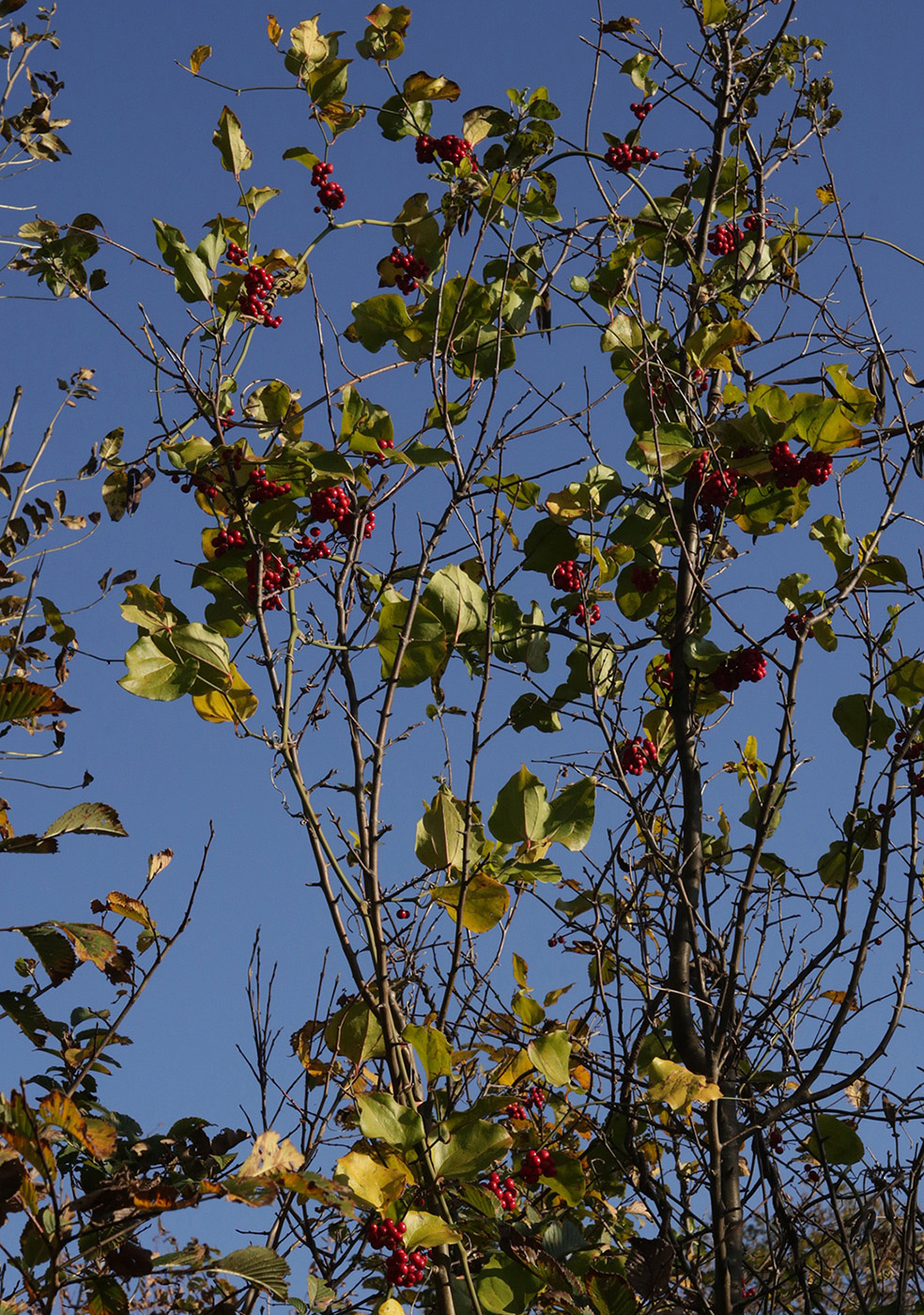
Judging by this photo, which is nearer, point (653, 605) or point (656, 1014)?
point (656, 1014)

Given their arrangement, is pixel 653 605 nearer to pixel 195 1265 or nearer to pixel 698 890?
pixel 698 890

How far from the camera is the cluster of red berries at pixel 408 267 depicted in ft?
8.09

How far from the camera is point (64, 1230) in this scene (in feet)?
4.95

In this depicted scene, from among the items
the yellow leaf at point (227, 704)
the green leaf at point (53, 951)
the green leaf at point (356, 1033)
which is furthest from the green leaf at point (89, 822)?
the green leaf at point (356, 1033)

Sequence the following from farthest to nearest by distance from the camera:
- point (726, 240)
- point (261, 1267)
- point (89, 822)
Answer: point (726, 240)
point (89, 822)
point (261, 1267)

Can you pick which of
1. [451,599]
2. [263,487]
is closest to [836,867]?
[451,599]

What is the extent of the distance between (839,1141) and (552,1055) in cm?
75

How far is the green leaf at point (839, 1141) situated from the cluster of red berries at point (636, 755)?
759mm

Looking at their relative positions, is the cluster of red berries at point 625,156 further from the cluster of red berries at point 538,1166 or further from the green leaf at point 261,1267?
the green leaf at point 261,1267

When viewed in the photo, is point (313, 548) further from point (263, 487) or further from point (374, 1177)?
point (374, 1177)

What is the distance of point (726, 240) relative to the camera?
9.57ft

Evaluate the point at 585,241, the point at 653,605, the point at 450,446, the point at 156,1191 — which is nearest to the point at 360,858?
the point at 156,1191

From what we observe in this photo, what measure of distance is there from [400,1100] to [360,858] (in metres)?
0.36

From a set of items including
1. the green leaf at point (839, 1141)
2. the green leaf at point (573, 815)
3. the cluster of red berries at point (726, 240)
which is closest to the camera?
the green leaf at point (573, 815)
